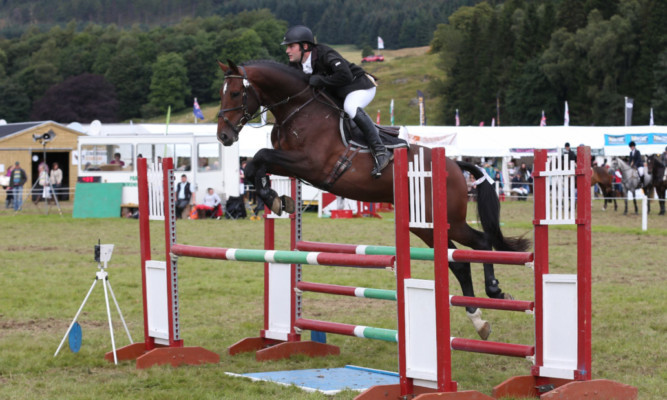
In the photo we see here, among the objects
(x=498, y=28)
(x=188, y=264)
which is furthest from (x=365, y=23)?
(x=188, y=264)

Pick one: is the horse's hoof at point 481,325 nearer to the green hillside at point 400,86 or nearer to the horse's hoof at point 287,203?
the horse's hoof at point 287,203

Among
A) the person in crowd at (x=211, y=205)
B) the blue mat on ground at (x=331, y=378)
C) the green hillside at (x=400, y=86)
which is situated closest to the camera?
the blue mat on ground at (x=331, y=378)

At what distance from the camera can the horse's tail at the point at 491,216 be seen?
663cm

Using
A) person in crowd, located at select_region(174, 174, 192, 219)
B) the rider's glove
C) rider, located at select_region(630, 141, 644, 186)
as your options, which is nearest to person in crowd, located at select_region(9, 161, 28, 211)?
person in crowd, located at select_region(174, 174, 192, 219)

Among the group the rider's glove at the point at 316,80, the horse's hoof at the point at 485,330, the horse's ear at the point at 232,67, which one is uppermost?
the horse's ear at the point at 232,67

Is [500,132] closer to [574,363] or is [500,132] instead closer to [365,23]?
[574,363]

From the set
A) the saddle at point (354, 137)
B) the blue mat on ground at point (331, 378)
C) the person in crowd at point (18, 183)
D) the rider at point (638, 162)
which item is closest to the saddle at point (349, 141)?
the saddle at point (354, 137)

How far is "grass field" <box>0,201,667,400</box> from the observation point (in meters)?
5.35

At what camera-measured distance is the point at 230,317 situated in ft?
26.6

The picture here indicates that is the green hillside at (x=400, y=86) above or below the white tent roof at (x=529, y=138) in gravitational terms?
above

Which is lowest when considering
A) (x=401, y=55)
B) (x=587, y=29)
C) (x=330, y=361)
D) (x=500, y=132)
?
(x=330, y=361)

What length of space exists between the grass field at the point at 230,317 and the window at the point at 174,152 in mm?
7014

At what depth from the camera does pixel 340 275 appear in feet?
36.0

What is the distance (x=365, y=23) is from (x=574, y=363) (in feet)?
595
